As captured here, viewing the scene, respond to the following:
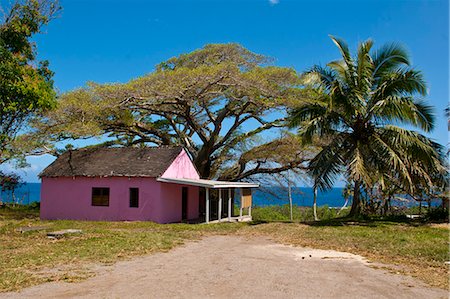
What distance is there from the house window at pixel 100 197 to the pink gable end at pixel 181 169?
328 centimetres

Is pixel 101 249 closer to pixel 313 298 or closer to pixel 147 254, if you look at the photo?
pixel 147 254

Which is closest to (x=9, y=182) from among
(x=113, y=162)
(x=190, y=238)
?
(x=113, y=162)

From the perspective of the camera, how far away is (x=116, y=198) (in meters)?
22.9

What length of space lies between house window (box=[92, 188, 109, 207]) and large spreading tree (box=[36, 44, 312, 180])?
10.9ft

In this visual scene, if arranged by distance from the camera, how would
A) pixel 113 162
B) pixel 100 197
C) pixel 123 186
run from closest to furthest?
pixel 123 186, pixel 100 197, pixel 113 162

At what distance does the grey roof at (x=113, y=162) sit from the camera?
22906mm

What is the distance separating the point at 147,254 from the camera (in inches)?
465

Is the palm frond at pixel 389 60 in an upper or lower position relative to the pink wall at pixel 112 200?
upper

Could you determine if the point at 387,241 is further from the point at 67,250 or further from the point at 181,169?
the point at 181,169

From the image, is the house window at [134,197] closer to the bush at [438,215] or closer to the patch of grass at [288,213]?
the patch of grass at [288,213]

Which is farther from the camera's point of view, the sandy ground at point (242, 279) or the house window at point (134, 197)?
the house window at point (134, 197)

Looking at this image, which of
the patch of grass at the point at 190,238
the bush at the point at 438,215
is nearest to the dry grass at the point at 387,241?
the patch of grass at the point at 190,238

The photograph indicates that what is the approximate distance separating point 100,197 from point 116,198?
0.98 meters

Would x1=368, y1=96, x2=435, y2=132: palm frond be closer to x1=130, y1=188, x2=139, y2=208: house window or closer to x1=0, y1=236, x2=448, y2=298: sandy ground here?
x1=0, y1=236, x2=448, y2=298: sandy ground
